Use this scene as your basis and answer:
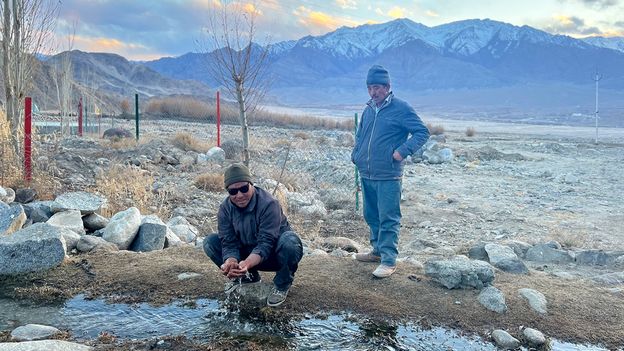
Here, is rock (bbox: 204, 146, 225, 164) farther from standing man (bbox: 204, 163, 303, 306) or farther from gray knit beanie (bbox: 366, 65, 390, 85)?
standing man (bbox: 204, 163, 303, 306)

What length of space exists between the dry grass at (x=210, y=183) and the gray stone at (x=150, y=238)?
13.9ft

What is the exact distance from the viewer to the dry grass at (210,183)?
11.4 m

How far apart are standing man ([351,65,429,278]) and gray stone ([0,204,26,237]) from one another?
13.4ft

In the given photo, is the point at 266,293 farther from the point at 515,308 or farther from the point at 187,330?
the point at 515,308

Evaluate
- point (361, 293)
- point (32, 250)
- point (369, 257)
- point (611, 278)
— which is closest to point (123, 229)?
point (32, 250)

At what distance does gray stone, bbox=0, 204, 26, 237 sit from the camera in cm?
667

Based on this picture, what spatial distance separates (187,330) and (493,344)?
2.48 m

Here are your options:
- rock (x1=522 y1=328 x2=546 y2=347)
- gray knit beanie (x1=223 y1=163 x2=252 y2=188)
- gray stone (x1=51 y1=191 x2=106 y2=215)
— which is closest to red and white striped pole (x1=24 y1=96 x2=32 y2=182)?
gray stone (x1=51 y1=191 x2=106 y2=215)

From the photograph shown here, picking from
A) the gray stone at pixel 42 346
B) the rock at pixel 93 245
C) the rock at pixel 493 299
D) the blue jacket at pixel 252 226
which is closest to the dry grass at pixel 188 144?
the rock at pixel 93 245

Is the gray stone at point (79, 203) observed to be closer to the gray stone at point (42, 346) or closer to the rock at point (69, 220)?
the rock at point (69, 220)

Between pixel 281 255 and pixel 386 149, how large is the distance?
156 cm

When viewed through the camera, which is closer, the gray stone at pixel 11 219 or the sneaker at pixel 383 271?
the sneaker at pixel 383 271

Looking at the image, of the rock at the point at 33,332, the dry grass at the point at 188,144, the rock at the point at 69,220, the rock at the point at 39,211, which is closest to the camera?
the rock at the point at 33,332

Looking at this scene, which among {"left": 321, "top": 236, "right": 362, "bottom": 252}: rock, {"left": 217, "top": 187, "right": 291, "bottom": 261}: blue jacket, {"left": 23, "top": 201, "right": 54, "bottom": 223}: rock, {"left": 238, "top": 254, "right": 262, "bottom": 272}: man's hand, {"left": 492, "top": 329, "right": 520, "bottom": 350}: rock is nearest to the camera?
{"left": 492, "top": 329, "right": 520, "bottom": 350}: rock
